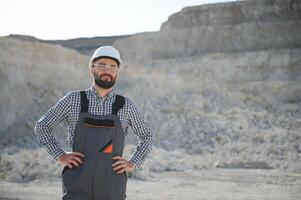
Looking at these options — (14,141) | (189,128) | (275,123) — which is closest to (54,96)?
(14,141)

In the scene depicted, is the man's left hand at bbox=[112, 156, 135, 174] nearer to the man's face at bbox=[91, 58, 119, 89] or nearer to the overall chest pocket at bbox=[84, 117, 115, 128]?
the overall chest pocket at bbox=[84, 117, 115, 128]

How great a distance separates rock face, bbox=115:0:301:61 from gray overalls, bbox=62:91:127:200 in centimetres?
4345

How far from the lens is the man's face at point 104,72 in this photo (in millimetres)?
2914

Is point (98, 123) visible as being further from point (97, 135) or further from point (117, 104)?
point (117, 104)

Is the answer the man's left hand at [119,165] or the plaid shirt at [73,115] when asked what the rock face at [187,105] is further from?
the man's left hand at [119,165]

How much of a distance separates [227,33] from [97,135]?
45.1 meters

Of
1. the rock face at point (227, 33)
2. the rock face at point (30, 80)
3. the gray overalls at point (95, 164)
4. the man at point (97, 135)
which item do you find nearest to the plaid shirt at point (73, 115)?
the man at point (97, 135)

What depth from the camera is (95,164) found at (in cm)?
268

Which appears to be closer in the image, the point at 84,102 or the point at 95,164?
the point at 95,164

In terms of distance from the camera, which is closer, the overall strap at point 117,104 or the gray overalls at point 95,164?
the gray overalls at point 95,164

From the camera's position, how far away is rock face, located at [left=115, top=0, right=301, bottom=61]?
4528 centimetres

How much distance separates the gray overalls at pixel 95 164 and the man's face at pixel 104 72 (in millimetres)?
247

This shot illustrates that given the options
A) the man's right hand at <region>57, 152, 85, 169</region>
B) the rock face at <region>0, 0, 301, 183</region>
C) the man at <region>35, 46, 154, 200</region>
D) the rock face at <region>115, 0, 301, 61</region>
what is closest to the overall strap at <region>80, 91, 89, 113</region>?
the man at <region>35, 46, 154, 200</region>

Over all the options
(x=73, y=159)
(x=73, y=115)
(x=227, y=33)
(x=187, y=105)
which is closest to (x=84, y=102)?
(x=73, y=115)
